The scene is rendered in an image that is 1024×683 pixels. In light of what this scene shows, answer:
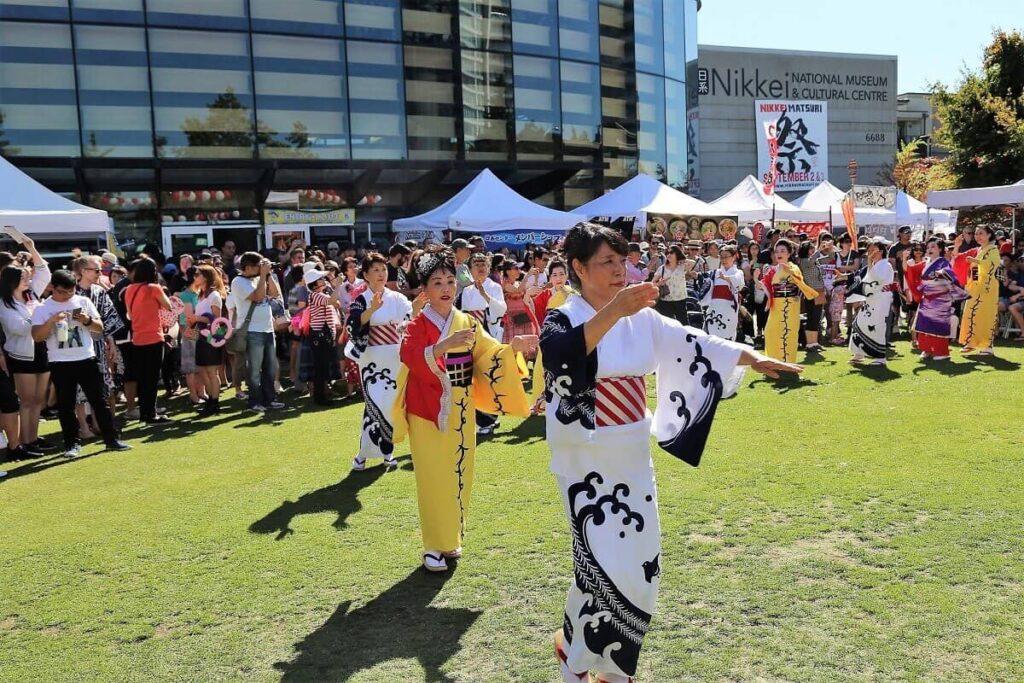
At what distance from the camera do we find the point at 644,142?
85.7 ft

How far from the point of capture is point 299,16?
67.5 feet

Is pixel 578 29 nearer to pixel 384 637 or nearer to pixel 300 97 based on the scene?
pixel 300 97

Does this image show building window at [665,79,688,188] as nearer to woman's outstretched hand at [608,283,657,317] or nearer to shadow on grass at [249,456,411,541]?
shadow on grass at [249,456,411,541]

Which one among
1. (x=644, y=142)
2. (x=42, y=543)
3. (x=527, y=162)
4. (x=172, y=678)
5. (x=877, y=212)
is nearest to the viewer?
(x=172, y=678)

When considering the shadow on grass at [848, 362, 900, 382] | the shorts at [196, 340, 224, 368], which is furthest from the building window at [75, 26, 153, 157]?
the shadow on grass at [848, 362, 900, 382]

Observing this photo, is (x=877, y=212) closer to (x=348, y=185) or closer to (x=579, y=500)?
(x=348, y=185)

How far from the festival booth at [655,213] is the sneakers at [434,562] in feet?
45.5

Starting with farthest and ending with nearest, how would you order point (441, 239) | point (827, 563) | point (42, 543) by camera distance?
1. point (441, 239)
2. point (42, 543)
3. point (827, 563)

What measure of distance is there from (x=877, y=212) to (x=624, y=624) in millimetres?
20902

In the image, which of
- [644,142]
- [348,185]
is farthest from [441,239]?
[644,142]

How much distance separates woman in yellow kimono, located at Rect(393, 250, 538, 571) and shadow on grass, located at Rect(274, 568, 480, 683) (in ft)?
1.28

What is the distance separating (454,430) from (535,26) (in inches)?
819

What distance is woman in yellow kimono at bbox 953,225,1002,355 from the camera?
11930 millimetres

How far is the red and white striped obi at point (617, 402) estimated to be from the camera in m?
Answer: 3.16
